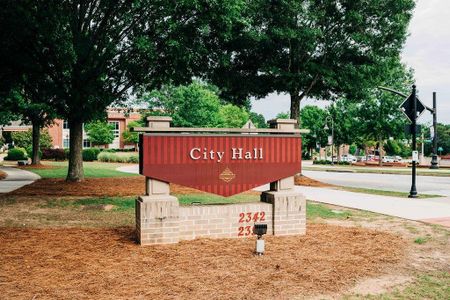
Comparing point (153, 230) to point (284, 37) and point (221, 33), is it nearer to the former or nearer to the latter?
point (221, 33)

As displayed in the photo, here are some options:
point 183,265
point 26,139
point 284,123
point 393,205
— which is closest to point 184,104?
point 26,139

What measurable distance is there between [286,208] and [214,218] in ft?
4.76

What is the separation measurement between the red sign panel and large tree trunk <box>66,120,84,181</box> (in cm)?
1189

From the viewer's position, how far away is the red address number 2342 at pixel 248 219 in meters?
8.05

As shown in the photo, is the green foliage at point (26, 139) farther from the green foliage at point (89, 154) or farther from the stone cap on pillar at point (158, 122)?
the stone cap on pillar at point (158, 122)

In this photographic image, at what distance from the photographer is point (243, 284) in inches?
209

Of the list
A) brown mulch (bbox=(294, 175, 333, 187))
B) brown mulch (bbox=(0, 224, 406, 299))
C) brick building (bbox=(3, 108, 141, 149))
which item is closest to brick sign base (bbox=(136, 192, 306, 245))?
brown mulch (bbox=(0, 224, 406, 299))

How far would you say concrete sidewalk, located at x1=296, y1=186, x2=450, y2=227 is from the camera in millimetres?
10797

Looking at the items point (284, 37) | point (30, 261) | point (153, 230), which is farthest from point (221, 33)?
point (30, 261)

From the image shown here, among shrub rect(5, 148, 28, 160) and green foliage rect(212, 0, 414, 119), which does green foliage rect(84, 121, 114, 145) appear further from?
green foliage rect(212, 0, 414, 119)

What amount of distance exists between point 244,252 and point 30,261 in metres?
3.26

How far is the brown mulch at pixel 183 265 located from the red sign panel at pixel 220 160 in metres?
1.09

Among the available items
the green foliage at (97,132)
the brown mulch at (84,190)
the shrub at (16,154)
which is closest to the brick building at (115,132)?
the green foliage at (97,132)

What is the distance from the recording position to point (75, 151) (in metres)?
18.6
